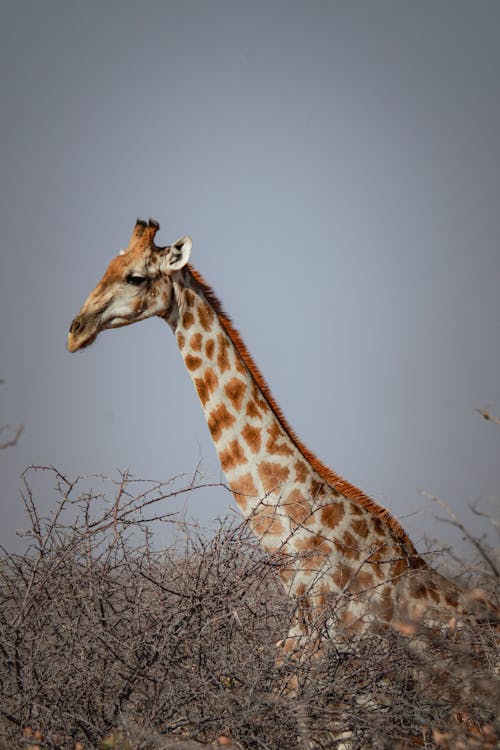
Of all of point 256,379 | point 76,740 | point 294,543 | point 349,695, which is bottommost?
point 76,740

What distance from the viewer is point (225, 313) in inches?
228

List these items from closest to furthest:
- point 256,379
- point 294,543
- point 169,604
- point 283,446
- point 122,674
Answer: point 122,674
point 169,604
point 294,543
point 283,446
point 256,379

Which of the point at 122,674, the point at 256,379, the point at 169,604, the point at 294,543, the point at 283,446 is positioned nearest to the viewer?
the point at 122,674

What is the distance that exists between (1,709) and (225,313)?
3.47m

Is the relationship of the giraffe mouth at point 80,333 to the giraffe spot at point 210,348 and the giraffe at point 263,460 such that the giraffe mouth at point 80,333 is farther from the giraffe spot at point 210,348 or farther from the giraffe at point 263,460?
the giraffe spot at point 210,348

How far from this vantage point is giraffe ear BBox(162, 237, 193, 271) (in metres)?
5.66

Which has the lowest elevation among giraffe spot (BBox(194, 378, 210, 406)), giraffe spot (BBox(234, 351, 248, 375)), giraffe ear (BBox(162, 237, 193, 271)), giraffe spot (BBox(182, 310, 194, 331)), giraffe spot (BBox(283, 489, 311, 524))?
giraffe spot (BBox(283, 489, 311, 524))

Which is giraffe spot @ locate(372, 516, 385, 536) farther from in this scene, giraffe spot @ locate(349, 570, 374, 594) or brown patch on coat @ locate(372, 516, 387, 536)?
giraffe spot @ locate(349, 570, 374, 594)

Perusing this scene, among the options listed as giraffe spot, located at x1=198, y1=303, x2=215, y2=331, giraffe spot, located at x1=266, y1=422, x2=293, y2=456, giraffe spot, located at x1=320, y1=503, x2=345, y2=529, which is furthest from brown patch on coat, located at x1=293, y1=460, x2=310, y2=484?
giraffe spot, located at x1=198, y1=303, x2=215, y2=331

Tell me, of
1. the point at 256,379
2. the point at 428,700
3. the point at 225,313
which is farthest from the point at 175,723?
the point at 225,313

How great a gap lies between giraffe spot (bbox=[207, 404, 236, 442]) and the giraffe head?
3.05 ft

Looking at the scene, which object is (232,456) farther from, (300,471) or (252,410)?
(300,471)

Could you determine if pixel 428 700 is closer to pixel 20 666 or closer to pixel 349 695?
pixel 349 695

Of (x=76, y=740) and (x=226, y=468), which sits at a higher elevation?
(x=226, y=468)
